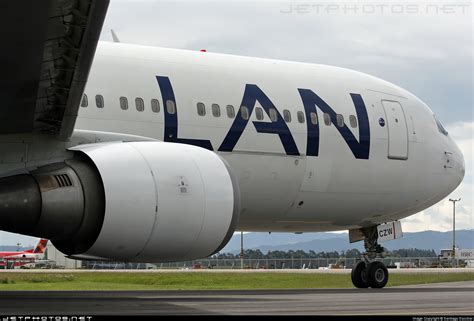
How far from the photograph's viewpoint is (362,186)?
1717 centimetres

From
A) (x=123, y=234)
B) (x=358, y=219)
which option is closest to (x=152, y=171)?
(x=123, y=234)

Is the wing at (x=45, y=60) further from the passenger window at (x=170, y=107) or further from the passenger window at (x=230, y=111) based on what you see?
the passenger window at (x=230, y=111)

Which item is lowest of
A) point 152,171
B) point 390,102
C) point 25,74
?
point 152,171

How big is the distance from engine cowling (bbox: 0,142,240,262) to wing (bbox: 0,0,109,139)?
66cm

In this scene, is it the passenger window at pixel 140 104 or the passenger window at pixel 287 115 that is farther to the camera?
the passenger window at pixel 287 115

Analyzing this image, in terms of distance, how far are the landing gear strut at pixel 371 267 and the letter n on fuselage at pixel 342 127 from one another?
272 cm

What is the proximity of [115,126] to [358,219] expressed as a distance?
6.56 meters

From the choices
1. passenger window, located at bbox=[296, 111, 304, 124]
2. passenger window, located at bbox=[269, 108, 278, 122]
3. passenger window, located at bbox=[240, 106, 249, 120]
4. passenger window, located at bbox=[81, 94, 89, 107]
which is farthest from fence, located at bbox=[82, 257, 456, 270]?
passenger window, located at bbox=[81, 94, 89, 107]

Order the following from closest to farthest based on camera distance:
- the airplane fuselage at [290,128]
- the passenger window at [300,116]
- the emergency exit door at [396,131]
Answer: the airplane fuselage at [290,128], the passenger window at [300,116], the emergency exit door at [396,131]

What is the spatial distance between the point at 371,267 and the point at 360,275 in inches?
12.1

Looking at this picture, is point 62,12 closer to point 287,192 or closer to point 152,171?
point 152,171

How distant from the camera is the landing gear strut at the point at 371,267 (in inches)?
739

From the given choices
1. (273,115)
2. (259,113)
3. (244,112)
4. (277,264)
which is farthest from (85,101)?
(277,264)

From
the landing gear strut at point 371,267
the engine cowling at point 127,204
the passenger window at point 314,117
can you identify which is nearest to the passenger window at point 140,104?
the engine cowling at point 127,204
